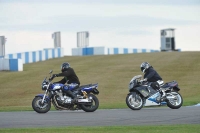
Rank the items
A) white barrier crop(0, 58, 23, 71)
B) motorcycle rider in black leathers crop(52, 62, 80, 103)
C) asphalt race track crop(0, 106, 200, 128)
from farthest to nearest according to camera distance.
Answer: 1. white barrier crop(0, 58, 23, 71)
2. motorcycle rider in black leathers crop(52, 62, 80, 103)
3. asphalt race track crop(0, 106, 200, 128)

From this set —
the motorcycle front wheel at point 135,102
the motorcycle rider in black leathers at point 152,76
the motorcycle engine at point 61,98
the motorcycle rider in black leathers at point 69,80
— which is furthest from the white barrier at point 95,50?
the motorcycle engine at point 61,98

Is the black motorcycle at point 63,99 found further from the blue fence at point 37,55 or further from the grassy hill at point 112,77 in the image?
the blue fence at point 37,55

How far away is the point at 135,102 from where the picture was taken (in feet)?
75.3

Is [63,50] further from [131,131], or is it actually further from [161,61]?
[131,131]

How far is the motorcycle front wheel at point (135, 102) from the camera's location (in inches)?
899

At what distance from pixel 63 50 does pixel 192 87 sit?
34223 millimetres

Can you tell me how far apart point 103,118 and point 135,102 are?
366 cm

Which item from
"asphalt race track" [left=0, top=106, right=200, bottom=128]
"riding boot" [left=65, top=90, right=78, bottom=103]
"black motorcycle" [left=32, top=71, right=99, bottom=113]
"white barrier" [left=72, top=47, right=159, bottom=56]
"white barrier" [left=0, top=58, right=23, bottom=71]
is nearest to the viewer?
"asphalt race track" [left=0, top=106, right=200, bottom=128]

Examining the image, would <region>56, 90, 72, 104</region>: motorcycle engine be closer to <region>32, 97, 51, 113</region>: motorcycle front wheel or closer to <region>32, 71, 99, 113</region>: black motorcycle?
<region>32, 71, 99, 113</region>: black motorcycle

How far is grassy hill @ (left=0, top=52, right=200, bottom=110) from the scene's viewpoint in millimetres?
31922

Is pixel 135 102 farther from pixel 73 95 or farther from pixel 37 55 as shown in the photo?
pixel 37 55

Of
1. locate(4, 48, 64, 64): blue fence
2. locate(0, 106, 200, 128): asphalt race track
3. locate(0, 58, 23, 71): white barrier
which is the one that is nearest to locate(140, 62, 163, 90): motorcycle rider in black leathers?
locate(0, 106, 200, 128): asphalt race track

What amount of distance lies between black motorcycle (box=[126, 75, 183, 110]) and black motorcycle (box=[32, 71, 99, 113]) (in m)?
1.33

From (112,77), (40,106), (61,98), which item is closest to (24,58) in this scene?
(112,77)
